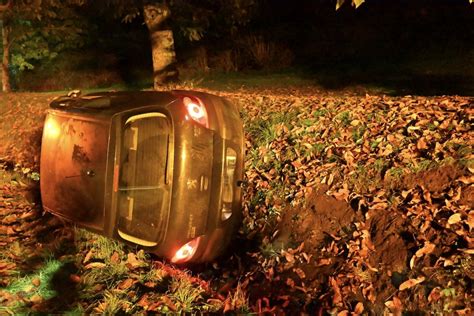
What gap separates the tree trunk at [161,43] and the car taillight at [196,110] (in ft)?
18.6

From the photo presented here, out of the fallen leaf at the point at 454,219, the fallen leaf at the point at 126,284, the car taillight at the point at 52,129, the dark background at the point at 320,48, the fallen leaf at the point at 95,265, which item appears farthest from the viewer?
the dark background at the point at 320,48

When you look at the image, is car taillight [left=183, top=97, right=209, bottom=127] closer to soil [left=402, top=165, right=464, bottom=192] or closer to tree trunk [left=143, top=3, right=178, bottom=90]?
soil [left=402, top=165, right=464, bottom=192]

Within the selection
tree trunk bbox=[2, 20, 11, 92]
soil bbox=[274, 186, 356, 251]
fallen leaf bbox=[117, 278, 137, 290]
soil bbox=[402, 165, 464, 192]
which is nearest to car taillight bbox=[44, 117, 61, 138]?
fallen leaf bbox=[117, 278, 137, 290]

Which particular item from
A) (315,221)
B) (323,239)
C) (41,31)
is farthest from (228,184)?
(41,31)

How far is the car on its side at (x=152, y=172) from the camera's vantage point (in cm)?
465

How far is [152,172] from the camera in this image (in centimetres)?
493

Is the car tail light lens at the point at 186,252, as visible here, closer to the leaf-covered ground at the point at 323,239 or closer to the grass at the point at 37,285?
the leaf-covered ground at the point at 323,239

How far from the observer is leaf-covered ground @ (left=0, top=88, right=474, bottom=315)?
427 centimetres

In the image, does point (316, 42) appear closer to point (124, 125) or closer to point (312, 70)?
point (312, 70)

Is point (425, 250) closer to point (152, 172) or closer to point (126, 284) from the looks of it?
point (152, 172)

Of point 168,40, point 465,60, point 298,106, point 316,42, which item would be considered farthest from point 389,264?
point 316,42

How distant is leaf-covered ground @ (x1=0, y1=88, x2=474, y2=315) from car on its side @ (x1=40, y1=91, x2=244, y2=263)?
49cm

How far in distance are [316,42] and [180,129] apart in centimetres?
1281

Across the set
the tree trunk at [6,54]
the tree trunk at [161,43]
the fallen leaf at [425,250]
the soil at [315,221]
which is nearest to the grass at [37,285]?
the soil at [315,221]
